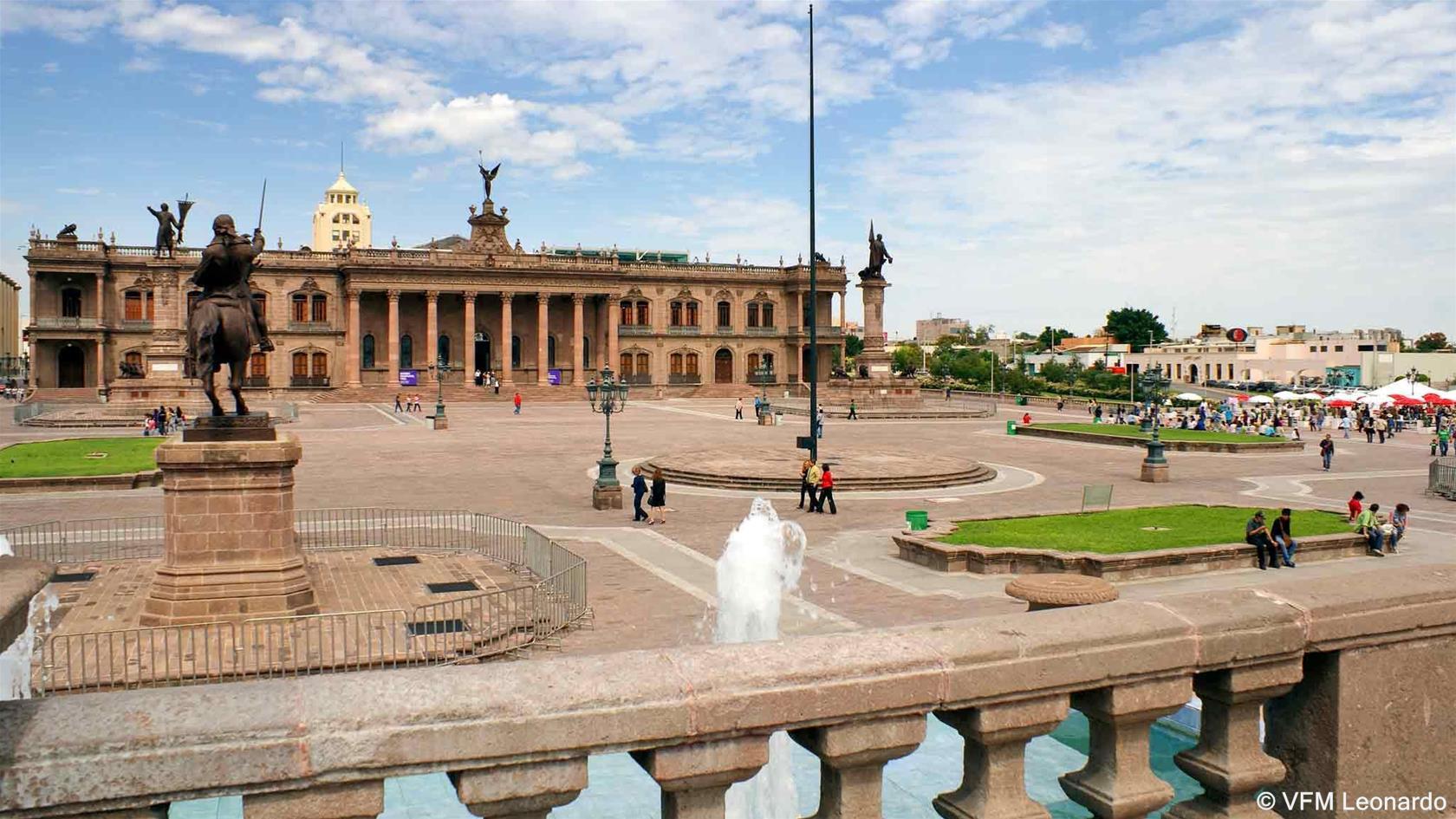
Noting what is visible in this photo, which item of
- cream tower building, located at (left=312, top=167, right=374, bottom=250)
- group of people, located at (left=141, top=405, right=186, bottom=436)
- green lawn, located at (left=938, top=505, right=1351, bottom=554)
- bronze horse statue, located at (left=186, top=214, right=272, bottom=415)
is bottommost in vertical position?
green lawn, located at (left=938, top=505, right=1351, bottom=554)

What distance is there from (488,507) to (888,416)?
131ft

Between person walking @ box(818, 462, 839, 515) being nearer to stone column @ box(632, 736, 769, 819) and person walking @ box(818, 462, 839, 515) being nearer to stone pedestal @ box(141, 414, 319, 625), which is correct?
stone pedestal @ box(141, 414, 319, 625)

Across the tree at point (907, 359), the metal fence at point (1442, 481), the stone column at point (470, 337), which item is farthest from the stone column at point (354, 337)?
the tree at point (907, 359)

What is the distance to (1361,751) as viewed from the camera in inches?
144

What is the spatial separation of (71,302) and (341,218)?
342ft

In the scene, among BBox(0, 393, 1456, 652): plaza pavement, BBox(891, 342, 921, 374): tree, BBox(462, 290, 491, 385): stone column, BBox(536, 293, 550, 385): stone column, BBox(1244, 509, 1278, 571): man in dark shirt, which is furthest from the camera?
BBox(891, 342, 921, 374): tree

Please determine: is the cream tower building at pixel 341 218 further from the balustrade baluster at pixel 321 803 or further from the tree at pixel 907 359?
the balustrade baluster at pixel 321 803

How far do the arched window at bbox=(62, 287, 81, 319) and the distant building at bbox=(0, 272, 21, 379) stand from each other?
55.1 metres

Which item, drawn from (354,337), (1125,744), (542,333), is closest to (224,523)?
(1125,744)

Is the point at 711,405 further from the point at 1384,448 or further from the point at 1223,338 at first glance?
the point at 1223,338

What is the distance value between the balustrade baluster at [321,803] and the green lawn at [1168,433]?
4318 cm

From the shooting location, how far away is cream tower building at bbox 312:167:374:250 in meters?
175

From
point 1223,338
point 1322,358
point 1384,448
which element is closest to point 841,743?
point 1384,448

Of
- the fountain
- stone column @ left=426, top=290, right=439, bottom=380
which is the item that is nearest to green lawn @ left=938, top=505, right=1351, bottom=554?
the fountain
